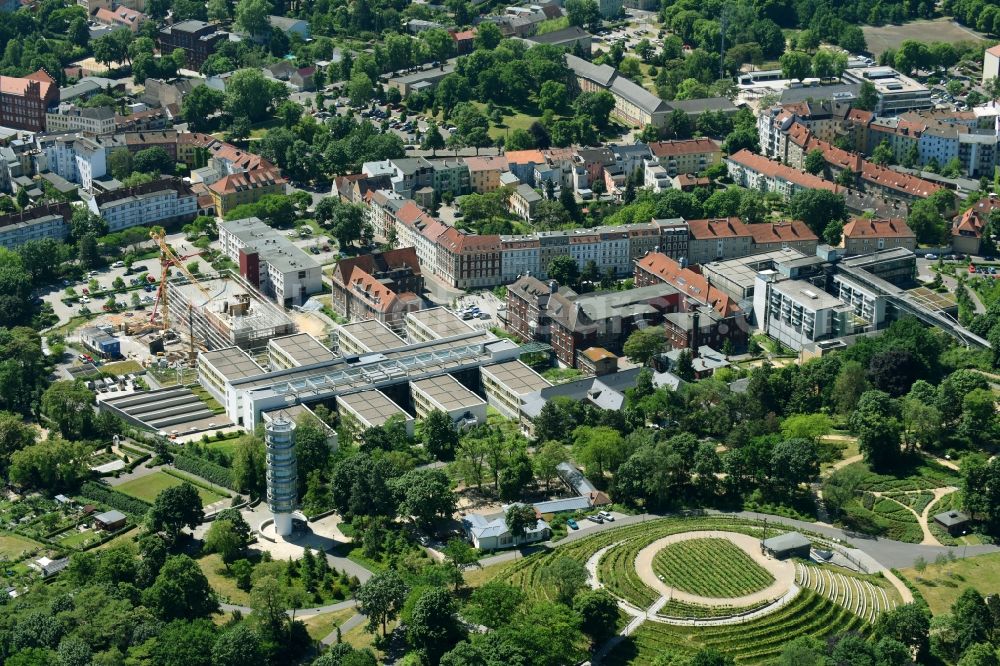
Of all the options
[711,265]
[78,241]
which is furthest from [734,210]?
[78,241]

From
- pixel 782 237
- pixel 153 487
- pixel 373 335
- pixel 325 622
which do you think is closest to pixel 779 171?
pixel 782 237

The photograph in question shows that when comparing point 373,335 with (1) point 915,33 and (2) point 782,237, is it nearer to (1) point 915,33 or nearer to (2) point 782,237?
(2) point 782,237

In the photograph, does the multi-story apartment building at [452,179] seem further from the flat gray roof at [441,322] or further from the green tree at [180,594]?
the green tree at [180,594]

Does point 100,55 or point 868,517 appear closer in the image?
point 868,517

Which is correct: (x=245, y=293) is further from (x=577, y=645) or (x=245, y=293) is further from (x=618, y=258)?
(x=577, y=645)

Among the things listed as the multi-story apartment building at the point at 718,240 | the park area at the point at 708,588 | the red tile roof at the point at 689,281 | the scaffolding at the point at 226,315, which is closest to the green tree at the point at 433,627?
the park area at the point at 708,588

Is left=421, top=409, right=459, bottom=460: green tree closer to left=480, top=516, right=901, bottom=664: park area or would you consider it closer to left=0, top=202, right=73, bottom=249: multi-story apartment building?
left=480, top=516, right=901, bottom=664: park area

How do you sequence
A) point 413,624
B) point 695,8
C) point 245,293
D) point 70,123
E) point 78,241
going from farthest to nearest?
point 695,8
point 70,123
point 78,241
point 245,293
point 413,624

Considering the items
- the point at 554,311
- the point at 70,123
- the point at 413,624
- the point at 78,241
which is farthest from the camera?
the point at 70,123
